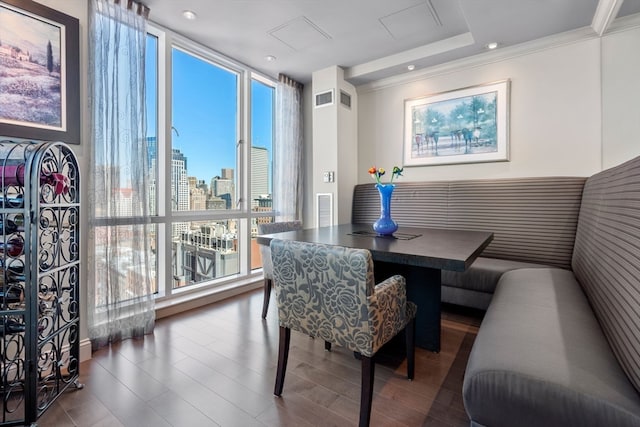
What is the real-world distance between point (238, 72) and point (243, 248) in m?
2.09

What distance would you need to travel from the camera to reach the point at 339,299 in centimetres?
135

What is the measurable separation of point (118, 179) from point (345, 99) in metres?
2.63

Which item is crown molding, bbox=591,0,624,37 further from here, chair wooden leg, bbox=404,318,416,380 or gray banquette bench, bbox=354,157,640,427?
chair wooden leg, bbox=404,318,416,380

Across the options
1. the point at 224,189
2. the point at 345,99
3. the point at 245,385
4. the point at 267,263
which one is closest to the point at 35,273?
the point at 245,385

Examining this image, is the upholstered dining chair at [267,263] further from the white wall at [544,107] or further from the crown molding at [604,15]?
the crown molding at [604,15]

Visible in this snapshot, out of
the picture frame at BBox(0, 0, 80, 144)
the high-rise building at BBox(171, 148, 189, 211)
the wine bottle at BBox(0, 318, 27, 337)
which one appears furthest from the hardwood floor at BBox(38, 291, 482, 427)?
the picture frame at BBox(0, 0, 80, 144)

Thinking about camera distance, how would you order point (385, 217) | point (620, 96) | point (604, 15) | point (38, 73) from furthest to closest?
point (620, 96) < point (604, 15) < point (385, 217) < point (38, 73)

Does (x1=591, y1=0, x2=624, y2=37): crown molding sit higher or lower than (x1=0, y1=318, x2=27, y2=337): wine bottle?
higher

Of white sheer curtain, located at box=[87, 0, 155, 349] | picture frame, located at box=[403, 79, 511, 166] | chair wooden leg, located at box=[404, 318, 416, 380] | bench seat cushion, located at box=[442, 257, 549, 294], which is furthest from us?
picture frame, located at box=[403, 79, 511, 166]

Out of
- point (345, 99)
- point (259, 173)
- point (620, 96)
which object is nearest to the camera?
point (620, 96)

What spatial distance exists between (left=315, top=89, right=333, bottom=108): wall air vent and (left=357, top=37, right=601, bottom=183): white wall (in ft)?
3.14

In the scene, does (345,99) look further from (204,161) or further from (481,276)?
(481,276)

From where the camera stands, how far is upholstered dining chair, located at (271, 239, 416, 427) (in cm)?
129

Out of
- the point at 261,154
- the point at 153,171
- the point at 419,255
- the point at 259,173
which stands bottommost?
the point at 419,255
